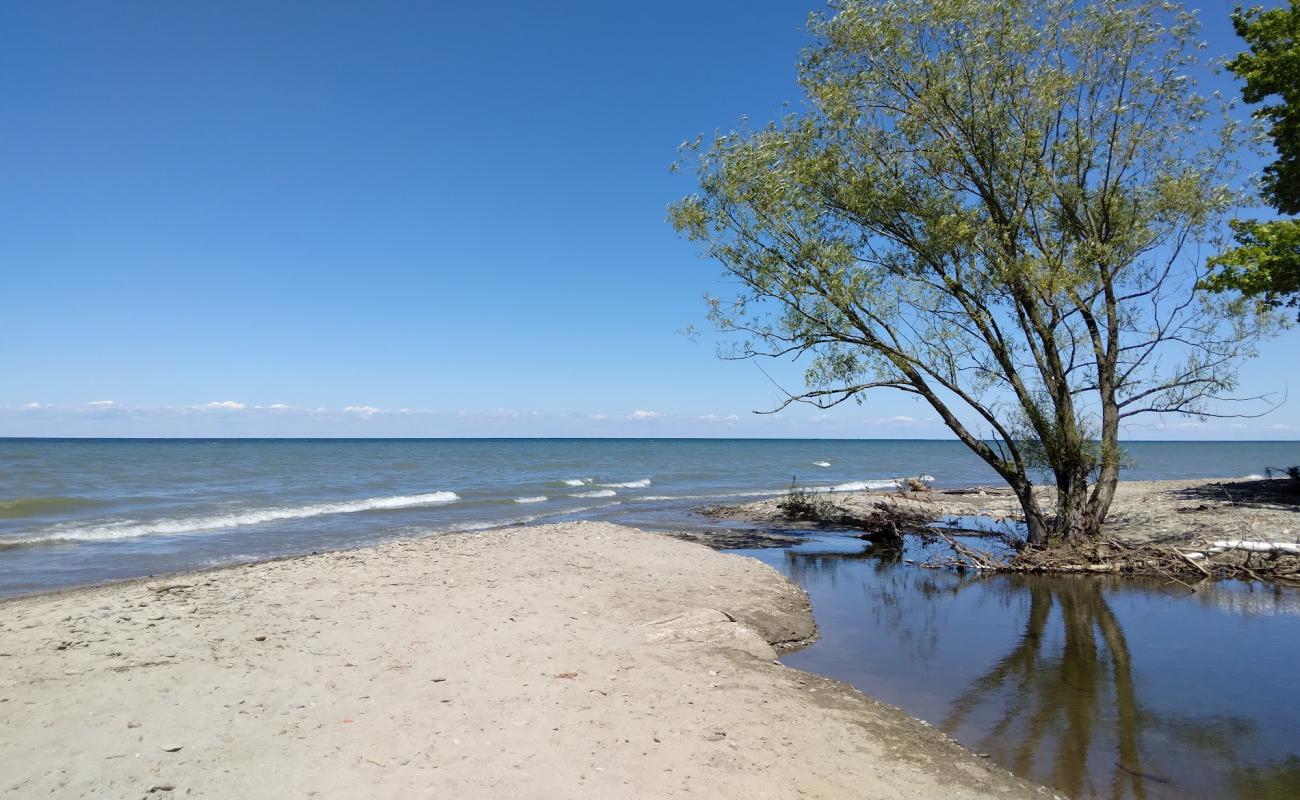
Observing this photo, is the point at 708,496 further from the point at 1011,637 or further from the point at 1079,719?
the point at 1079,719

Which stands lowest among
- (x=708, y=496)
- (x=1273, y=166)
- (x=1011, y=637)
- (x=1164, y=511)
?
(x=708, y=496)

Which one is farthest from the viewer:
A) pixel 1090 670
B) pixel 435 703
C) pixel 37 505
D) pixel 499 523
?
pixel 37 505

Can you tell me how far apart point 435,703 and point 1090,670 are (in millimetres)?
7625

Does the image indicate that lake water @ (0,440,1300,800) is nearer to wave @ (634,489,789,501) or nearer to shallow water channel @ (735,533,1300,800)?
shallow water channel @ (735,533,1300,800)

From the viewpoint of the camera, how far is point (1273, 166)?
58.0 ft

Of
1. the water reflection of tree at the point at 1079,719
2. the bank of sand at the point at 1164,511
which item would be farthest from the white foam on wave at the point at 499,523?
the water reflection of tree at the point at 1079,719

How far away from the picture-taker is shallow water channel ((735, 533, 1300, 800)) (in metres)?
6.05

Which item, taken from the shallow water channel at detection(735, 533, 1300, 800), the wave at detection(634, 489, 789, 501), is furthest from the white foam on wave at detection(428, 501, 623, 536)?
the shallow water channel at detection(735, 533, 1300, 800)

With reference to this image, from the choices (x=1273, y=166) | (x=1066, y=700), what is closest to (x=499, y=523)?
(x=1066, y=700)

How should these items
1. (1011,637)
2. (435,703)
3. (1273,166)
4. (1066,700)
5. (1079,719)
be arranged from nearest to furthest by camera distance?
(435,703), (1079,719), (1066,700), (1011,637), (1273,166)

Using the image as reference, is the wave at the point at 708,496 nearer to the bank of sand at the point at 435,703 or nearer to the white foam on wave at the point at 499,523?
the white foam on wave at the point at 499,523

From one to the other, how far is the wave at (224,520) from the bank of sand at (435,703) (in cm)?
1151

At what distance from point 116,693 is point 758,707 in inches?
224

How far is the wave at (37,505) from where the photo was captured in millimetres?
23938
